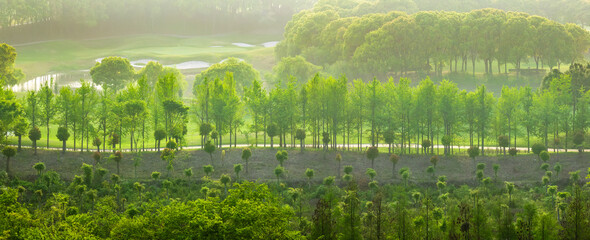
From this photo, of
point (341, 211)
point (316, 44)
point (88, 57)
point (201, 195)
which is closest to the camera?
Result: point (341, 211)

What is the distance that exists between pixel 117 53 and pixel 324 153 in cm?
10924

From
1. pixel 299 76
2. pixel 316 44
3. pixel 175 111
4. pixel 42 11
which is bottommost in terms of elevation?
pixel 175 111

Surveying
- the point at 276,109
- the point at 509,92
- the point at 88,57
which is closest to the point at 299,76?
the point at 276,109

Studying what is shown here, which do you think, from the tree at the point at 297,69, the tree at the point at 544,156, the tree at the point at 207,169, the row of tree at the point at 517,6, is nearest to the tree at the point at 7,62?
the tree at the point at 297,69

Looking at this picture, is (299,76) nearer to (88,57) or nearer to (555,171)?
(555,171)

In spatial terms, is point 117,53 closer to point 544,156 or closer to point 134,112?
point 134,112

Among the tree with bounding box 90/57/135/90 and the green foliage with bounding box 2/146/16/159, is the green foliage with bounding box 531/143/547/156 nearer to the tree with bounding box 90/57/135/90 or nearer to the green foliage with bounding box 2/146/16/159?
the green foliage with bounding box 2/146/16/159

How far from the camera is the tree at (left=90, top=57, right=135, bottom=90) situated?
122 m

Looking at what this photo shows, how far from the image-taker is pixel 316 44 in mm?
144375

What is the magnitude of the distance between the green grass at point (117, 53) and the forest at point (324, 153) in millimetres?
37851

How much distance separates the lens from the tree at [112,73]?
399 ft

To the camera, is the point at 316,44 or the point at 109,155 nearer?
the point at 109,155

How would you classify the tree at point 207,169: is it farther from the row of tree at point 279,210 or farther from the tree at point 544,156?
the tree at point 544,156

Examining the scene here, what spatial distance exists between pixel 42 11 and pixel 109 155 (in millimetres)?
131631
